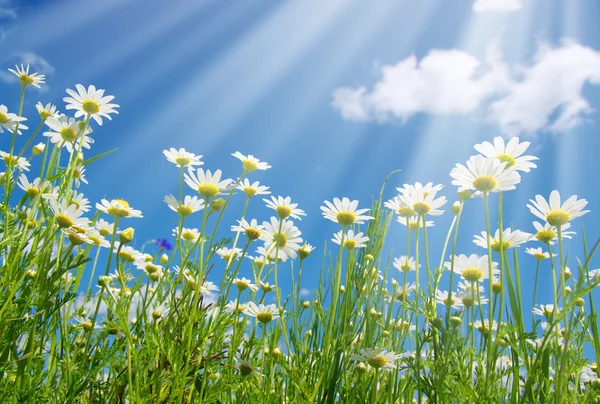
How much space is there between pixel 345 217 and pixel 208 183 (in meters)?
0.51

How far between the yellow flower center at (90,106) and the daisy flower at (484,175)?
139cm

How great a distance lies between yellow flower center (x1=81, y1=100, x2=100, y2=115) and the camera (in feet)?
6.55

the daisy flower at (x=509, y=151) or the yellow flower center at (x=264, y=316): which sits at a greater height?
the daisy flower at (x=509, y=151)

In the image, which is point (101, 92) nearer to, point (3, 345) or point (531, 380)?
point (3, 345)

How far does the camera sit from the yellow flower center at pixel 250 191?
6.04ft

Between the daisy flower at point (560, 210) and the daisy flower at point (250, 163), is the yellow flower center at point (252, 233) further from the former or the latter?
the daisy flower at point (560, 210)

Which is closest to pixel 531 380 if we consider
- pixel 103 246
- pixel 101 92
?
pixel 103 246

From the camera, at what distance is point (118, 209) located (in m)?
1.66

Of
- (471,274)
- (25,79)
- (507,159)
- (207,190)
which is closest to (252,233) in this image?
(207,190)

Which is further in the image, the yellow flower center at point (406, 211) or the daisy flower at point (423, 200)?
the yellow flower center at point (406, 211)

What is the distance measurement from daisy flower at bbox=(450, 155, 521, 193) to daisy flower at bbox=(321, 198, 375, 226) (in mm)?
436

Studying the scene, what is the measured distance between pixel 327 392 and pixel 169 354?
48 cm

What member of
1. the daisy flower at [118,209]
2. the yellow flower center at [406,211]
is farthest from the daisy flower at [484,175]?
the daisy flower at [118,209]

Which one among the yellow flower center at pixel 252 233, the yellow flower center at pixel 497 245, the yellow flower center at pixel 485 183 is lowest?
the yellow flower center at pixel 252 233
